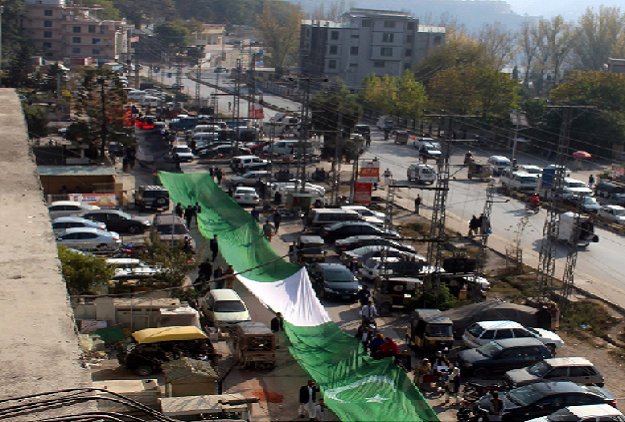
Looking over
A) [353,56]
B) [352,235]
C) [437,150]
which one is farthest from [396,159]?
[353,56]

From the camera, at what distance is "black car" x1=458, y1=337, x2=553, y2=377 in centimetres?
1320

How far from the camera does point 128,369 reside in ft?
39.9

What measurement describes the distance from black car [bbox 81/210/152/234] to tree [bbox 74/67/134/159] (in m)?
11.1

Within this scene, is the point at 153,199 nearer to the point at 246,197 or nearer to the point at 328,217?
the point at 246,197

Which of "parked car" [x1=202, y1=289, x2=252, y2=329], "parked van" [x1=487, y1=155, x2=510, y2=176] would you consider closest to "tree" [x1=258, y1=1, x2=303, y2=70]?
"parked van" [x1=487, y1=155, x2=510, y2=176]

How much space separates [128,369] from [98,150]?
22.3 meters

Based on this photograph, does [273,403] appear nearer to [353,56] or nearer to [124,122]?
[124,122]

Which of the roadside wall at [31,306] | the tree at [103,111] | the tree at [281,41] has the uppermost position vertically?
the tree at [281,41]

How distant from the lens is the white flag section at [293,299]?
13.0 meters

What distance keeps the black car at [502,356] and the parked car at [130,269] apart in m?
6.53

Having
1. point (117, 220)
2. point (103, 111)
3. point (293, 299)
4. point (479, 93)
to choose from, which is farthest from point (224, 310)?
point (479, 93)

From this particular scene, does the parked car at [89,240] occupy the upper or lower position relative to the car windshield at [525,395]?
lower

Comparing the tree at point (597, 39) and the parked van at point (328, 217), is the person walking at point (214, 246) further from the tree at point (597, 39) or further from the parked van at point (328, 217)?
the tree at point (597, 39)

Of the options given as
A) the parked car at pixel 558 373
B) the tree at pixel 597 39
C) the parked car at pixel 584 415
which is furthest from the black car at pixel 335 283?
the tree at pixel 597 39
